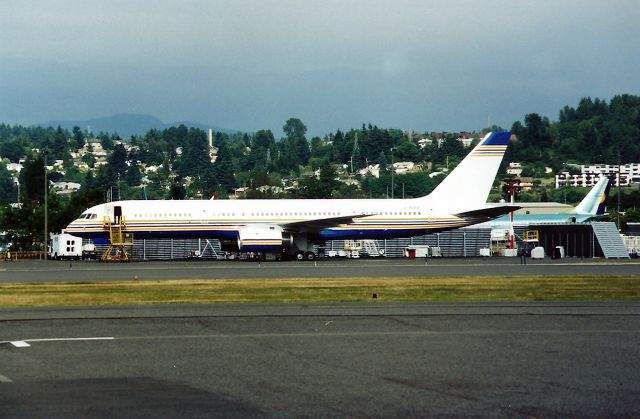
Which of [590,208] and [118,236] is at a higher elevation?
[590,208]

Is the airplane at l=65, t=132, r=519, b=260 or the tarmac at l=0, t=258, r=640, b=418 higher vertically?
the airplane at l=65, t=132, r=519, b=260

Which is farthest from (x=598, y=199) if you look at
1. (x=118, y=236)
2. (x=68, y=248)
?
(x=118, y=236)

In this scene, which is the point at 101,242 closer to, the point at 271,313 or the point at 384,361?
the point at 271,313

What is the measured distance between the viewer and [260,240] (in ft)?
208

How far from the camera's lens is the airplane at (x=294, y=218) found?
2557 inches

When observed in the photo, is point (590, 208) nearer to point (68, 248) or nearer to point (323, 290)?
point (68, 248)

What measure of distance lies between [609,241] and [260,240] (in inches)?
936

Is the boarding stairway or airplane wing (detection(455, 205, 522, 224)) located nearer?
airplane wing (detection(455, 205, 522, 224))

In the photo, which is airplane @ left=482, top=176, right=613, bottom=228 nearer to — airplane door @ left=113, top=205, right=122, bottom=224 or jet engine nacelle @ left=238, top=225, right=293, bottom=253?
jet engine nacelle @ left=238, top=225, right=293, bottom=253

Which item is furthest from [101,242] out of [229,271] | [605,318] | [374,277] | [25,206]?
[605,318]

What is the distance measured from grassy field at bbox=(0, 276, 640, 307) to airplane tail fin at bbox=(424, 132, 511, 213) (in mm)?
27458

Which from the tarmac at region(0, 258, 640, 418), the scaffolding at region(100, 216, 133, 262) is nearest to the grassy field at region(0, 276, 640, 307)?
the tarmac at region(0, 258, 640, 418)

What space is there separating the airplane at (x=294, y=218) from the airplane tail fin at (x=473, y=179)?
0.22ft

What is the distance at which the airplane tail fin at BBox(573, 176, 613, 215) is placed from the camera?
98188 mm
